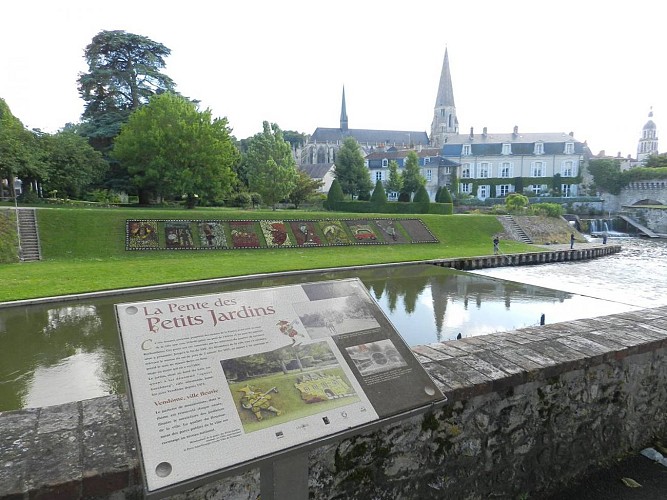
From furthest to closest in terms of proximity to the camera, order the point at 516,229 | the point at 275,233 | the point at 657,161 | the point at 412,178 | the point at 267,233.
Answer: the point at 657,161 < the point at 412,178 < the point at 516,229 < the point at 275,233 < the point at 267,233

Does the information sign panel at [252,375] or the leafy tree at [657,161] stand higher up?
the leafy tree at [657,161]

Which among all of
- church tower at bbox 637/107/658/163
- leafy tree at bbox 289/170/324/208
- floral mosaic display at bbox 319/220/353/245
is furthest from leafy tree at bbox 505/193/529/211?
church tower at bbox 637/107/658/163

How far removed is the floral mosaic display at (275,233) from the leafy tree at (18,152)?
17543 millimetres

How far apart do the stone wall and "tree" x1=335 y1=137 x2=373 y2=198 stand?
50.3m

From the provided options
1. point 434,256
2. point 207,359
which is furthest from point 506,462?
point 434,256

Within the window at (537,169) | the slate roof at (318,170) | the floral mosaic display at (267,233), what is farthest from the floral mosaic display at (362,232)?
the window at (537,169)

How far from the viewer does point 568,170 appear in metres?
67.2

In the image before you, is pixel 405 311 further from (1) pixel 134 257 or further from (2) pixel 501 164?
(2) pixel 501 164

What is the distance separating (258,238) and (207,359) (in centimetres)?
2549

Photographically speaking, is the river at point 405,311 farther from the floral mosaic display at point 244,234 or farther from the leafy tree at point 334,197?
the leafy tree at point 334,197

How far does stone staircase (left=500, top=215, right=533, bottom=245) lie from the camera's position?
1377 inches

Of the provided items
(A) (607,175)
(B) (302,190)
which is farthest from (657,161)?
(B) (302,190)

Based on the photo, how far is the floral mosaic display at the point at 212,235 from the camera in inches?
1017

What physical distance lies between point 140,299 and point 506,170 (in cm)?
6695
